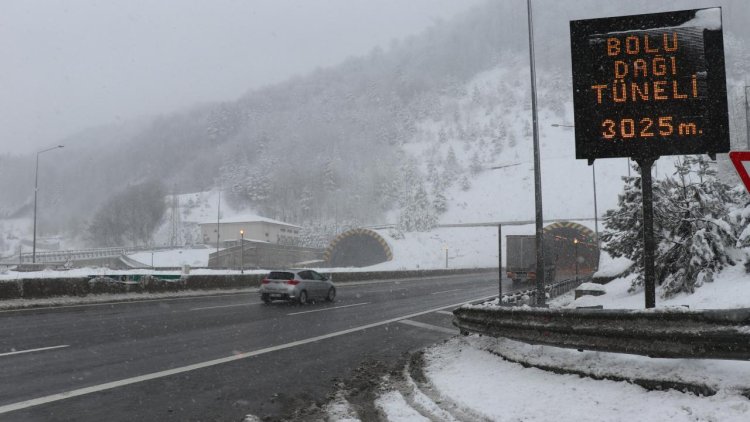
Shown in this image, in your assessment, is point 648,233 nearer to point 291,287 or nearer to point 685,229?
point 685,229

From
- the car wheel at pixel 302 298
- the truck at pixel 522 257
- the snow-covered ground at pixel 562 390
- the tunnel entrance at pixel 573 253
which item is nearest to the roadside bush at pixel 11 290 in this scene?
the car wheel at pixel 302 298

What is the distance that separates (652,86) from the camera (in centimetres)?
888

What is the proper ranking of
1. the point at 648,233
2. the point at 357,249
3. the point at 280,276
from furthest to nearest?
1. the point at 357,249
2. the point at 280,276
3. the point at 648,233

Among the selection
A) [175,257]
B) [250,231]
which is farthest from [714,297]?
[250,231]

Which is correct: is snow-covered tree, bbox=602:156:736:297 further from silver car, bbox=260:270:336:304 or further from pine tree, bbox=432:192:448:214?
pine tree, bbox=432:192:448:214

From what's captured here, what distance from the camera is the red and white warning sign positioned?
4363 mm

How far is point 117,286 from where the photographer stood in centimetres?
2336

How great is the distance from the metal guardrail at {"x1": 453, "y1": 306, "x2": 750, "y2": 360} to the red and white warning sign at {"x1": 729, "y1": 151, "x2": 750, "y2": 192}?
1647 millimetres

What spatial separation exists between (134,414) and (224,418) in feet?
3.17

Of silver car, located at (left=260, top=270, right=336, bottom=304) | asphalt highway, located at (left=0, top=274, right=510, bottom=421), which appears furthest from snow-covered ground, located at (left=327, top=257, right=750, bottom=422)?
silver car, located at (left=260, top=270, right=336, bottom=304)

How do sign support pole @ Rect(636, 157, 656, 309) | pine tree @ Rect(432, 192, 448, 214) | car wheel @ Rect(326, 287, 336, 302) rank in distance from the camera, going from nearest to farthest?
sign support pole @ Rect(636, 157, 656, 309) → car wheel @ Rect(326, 287, 336, 302) → pine tree @ Rect(432, 192, 448, 214)

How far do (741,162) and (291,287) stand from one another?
18.6m

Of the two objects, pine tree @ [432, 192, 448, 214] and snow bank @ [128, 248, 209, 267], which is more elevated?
pine tree @ [432, 192, 448, 214]

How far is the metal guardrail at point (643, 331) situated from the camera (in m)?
5.38
